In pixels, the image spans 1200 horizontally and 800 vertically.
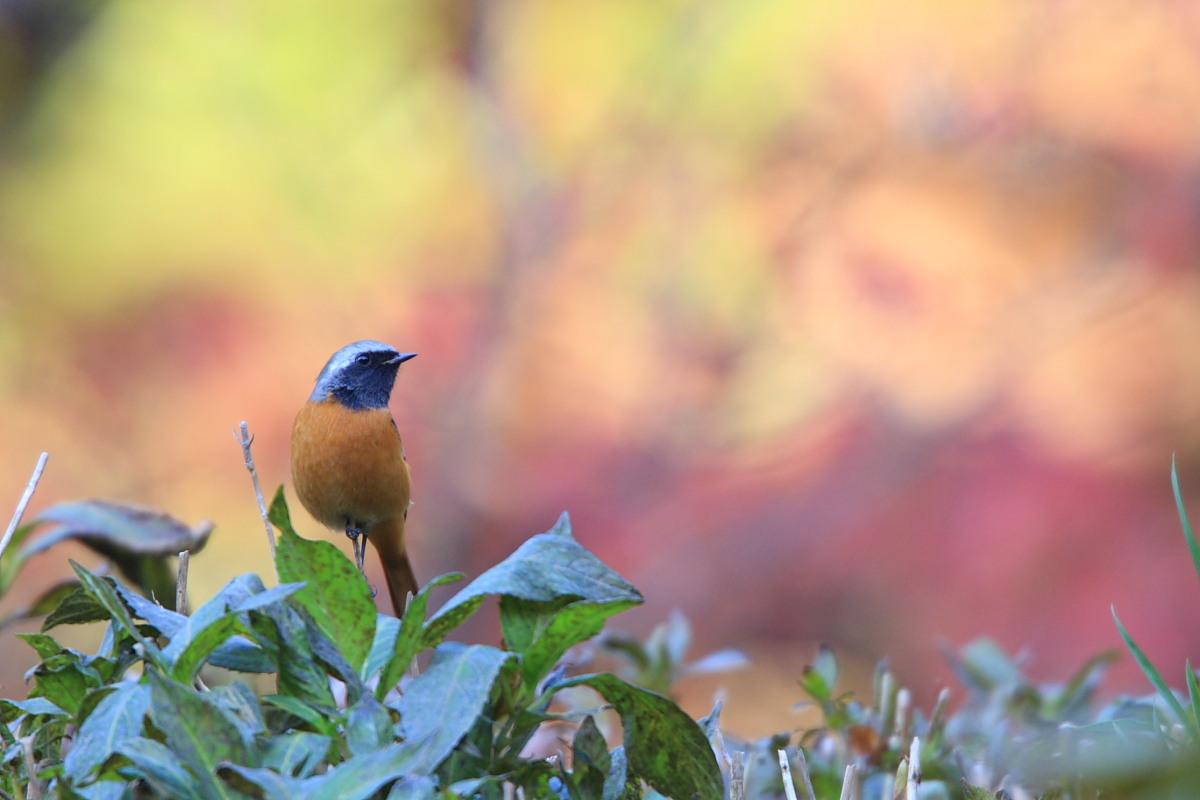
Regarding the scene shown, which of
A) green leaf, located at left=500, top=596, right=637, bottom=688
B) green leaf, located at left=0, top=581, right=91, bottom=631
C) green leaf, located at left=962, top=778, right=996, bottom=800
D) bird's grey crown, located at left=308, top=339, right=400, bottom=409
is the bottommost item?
green leaf, located at left=962, top=778, right=996, bottom=800

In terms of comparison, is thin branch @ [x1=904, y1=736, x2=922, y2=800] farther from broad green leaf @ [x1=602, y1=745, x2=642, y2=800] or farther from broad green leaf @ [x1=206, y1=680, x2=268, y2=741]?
broad green leaf @ [x1=206, y1=680, x2=268, y2=741]

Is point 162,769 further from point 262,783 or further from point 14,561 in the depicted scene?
point 14,561

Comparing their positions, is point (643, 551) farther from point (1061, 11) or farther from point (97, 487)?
point (1061, 11)

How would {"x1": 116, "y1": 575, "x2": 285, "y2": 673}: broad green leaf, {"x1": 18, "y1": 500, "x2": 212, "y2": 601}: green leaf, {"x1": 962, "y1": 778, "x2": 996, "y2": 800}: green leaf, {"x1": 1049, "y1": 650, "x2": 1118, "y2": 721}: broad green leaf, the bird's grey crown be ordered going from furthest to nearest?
the bird's grey crown
{"x1": 1049, "y1": 650, "x2": 1118, "y2": 721}: broad green leaf
{"x1": 18, "y1": 500, "x2": 212, "y2": 601}: green leaf
{"x1": 962, "y1": 778, "x2": 996, "y2": 800}: green leaf
{"x1": 116, "y1": 575, "x2": 285, "y2": 673}: broad green leaf

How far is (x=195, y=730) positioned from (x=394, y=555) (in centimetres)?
157

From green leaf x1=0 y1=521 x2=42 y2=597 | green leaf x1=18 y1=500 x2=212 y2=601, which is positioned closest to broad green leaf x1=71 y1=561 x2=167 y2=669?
green leaf x1=18 y1=500 x2=212 y2=601

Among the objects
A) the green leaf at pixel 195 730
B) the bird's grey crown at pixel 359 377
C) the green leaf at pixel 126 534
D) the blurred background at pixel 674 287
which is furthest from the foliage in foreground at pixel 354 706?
the blurred background at pixel 674 287

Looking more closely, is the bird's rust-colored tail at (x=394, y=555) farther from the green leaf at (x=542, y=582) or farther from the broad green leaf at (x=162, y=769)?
the broad green leaf at (x=162, y=769)

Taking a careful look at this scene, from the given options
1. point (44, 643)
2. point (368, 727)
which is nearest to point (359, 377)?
point (44, 643)

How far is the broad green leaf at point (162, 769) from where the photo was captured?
2.90 feet

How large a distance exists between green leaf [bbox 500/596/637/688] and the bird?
0.91 m

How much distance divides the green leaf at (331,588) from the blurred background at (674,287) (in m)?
3.05

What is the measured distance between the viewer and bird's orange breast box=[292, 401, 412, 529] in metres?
2.11

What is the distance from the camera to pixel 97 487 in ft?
14.4
